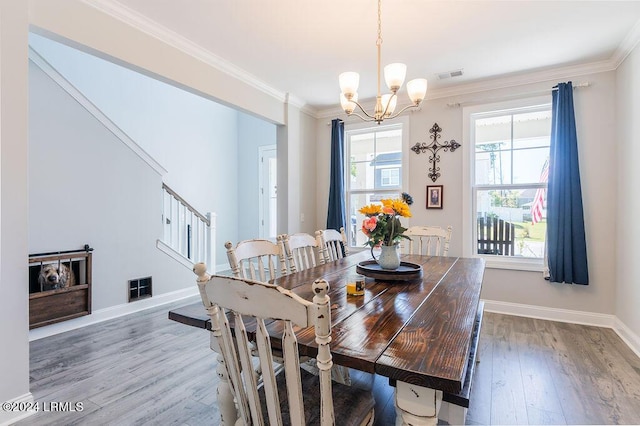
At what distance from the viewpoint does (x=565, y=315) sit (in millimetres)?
3395

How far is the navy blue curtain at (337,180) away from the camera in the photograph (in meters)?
4.55

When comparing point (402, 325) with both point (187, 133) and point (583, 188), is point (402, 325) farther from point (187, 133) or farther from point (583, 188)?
point (187, 133)

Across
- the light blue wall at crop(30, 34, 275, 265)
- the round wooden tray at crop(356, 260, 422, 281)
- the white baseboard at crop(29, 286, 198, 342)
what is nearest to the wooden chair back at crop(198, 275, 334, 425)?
the round wooden tray at crop(356, 260, 422, 281)

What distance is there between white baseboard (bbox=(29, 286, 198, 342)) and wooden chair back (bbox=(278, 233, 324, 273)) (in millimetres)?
2503

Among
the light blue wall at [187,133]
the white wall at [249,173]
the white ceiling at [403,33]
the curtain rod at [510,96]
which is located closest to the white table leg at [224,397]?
the white ceiling at [403,33]

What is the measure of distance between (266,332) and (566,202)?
363 centimetres

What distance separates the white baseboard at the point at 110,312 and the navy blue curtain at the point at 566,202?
4.51 m

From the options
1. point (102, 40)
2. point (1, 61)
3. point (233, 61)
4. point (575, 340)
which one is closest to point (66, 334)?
point (1, 61)

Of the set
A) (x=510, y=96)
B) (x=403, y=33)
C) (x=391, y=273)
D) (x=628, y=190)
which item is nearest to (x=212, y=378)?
(x=391, y=273)

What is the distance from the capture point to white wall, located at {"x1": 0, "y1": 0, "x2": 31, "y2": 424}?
178 cm

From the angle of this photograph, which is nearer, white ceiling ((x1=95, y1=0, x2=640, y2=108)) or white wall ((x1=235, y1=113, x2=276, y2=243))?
white ceiling ((x1=95, y1=0, x2=640, y2=108))

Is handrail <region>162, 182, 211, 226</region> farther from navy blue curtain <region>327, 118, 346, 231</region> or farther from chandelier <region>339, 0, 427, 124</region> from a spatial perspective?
chandelier <region>339, 0, 427, 124</region>

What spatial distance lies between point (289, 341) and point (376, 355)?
31cm

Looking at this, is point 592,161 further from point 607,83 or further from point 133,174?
point 133,174
